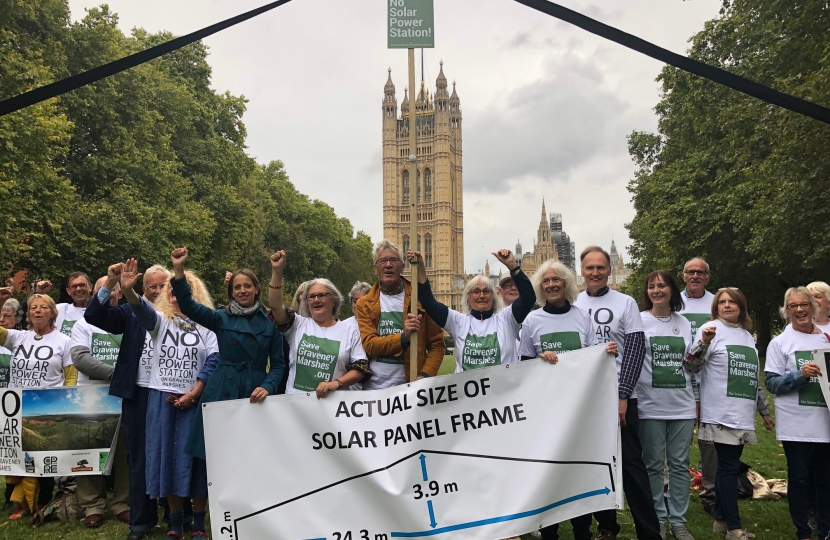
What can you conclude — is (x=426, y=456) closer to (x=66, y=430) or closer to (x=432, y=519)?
(x=432, y=519)

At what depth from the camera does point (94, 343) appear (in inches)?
275

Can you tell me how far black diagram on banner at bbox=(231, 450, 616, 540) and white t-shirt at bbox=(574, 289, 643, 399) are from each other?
0.88 metres

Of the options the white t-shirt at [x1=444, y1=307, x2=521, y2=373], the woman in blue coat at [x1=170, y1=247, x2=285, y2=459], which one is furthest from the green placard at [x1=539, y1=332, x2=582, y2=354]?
the woman in blue coat at [x1=170, y1=247, x2=285, y2=459]

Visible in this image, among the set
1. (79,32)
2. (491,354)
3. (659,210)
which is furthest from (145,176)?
(491,354)

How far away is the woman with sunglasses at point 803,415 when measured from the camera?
541 cm

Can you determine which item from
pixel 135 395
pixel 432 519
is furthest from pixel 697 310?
pixel 135 395

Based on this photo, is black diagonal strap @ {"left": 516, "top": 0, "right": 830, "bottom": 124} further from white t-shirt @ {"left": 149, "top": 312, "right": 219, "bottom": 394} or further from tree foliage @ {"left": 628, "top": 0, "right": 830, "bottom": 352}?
tree foliage @ {"left": 628, "top": 0, "right": 830, "bottom": 352}

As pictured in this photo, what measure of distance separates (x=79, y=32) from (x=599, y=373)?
78.0 feet

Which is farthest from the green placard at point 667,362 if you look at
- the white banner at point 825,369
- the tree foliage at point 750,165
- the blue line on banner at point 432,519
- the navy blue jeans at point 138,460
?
the tree foliage at point 750,165

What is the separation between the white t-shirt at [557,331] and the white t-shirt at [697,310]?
1790mm

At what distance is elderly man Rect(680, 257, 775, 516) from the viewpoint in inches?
254

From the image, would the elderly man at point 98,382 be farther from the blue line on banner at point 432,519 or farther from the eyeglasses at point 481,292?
the blue line on banner at point 432,519

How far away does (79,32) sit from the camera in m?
23.5

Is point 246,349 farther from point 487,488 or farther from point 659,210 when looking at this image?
point 659,210
